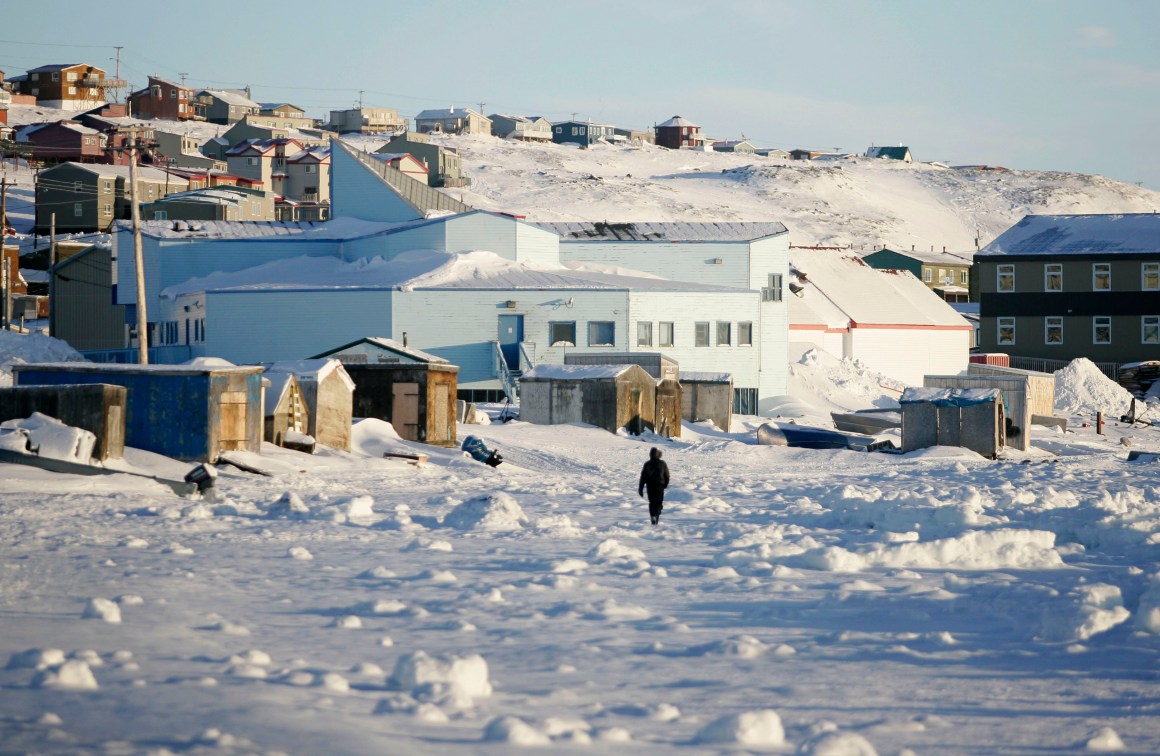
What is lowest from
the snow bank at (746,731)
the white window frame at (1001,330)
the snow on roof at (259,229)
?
the snow bank at (746,731)

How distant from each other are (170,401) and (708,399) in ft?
65.7

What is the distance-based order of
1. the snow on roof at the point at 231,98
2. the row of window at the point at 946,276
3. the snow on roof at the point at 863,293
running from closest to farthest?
the snow on roof at the point at 863,293, the row of window at the point at 946,276, the snow on roof at the point at 231,98

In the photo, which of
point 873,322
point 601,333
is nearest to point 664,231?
point 601,333

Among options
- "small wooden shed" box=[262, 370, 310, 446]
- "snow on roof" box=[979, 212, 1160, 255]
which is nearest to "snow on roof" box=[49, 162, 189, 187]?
"snow on roof" box=[979, 212, 1160, 255]

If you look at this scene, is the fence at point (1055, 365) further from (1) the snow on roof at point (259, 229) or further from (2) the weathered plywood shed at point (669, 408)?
(1) the snow on roof at point (259, 229)

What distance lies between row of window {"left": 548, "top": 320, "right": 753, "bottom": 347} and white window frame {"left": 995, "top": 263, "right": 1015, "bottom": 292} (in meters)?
18.5

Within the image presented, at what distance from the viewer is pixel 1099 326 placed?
60188 millimetres

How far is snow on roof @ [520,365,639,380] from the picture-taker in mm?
34938

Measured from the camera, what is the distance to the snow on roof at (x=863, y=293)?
202ft

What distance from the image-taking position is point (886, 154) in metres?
190

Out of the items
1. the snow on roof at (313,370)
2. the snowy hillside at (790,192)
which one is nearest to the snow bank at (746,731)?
the snow on roof at (313,370)

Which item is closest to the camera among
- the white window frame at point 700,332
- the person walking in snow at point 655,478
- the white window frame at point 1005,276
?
the person walking in snow at point 655,478

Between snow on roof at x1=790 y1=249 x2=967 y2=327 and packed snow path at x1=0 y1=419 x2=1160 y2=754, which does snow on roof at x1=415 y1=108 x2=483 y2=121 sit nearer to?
snow on roof at x1=790 y1=249 x2=967 y2=327

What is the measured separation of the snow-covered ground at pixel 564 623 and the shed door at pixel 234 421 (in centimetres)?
186
